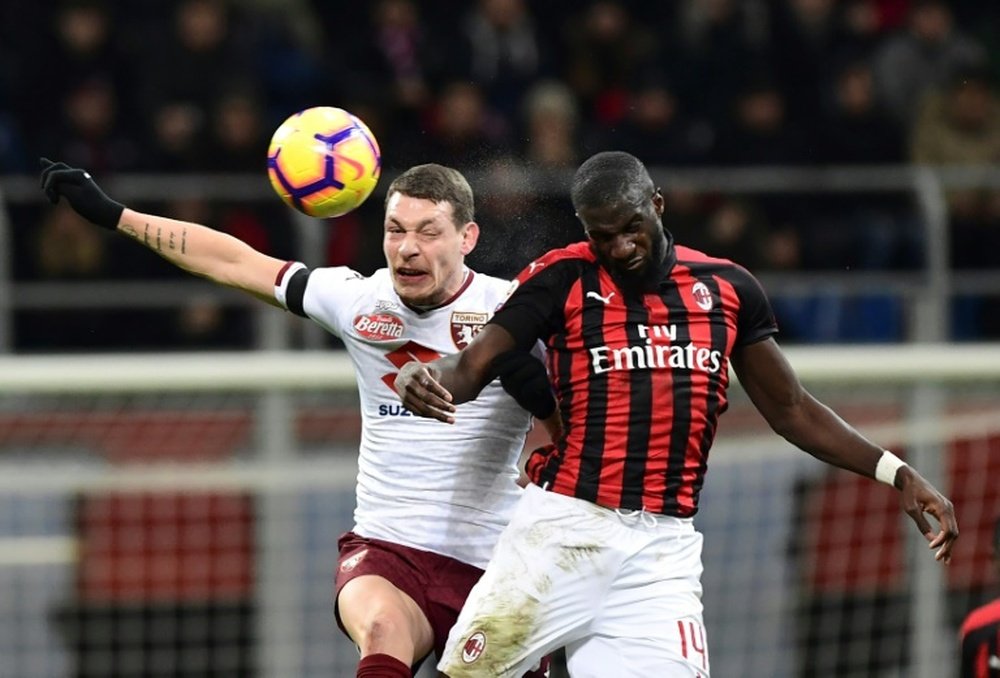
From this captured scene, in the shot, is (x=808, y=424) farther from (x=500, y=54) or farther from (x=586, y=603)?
(x=500, y=54)

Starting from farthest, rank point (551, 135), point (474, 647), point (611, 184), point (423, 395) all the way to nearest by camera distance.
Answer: point (551, 135), point (474, 647), point (611, 184), point (423, 395)

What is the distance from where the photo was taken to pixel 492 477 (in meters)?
5.58

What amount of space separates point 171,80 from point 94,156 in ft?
2.42


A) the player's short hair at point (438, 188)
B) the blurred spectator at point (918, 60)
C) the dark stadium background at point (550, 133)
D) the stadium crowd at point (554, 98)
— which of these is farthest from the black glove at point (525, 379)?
the blurred spectator at point (918, 60)

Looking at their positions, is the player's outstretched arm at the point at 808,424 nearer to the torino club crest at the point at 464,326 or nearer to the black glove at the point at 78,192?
the torino club crest at the point at 464,326

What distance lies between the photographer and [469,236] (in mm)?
5543

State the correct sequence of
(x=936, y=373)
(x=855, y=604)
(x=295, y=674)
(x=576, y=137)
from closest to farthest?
(x=936, y=373), (x=295, y=674), (x=855, y=604), (x=576, y=137)

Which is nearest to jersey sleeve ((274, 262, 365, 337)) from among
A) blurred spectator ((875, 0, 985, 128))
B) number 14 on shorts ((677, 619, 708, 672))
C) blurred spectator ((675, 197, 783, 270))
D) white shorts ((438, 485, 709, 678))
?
white shorts ((438, 485, 709, 678))

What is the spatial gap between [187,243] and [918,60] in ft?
22.9

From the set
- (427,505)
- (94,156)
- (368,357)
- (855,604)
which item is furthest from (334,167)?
(94,156)

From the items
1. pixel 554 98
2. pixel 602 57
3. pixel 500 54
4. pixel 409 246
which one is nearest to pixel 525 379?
pixel 409 246

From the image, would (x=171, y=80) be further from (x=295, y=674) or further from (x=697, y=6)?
(x=295, y=674)

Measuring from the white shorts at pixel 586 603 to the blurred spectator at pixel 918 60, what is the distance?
6.57 m

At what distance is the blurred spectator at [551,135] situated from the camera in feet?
29.0
